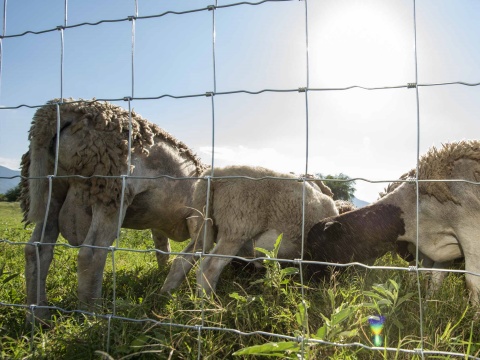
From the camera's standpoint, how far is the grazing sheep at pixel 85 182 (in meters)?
3.30

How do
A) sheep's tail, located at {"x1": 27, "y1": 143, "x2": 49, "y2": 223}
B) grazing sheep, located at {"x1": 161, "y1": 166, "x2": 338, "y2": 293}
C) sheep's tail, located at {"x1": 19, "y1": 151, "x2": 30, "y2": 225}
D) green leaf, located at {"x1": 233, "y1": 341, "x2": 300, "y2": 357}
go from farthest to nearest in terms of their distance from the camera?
sheep's tail, located at {"x1": 19, "y1": 151, "x2": 30, "y2": 225}, grazing sheep, located at {"x1": 161, "y1": 166, "x2": 338, "y2": 293}, sheep's tail, located at {"x1": 27, "y1": 143, "x2": 49, "y2": 223}, green leaf, located at {"x1": 233, "y1": 341, "x2": 300, "y2": 357}

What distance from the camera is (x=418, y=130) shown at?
188 cm

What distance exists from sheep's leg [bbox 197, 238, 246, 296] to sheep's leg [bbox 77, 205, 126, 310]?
0.76 meters

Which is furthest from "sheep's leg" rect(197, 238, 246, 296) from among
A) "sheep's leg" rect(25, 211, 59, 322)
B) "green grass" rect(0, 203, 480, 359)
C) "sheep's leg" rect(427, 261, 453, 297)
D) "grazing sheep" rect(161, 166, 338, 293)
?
"sheep's leg" rect(427, 261, 453, 297)

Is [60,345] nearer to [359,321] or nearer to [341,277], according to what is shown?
[359,321]

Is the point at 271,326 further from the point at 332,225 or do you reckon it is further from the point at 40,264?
the point at 40,264

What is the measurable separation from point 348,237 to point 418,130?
1501mm

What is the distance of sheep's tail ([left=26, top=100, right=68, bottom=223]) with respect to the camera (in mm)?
3234

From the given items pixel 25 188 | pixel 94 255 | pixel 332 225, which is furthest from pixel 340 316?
pixel 25 188

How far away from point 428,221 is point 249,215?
135 cm

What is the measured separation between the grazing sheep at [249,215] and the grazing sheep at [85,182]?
0.55 meters

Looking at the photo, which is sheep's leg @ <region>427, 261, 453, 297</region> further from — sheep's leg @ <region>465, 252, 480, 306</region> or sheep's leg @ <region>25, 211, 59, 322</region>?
sheep's leg @ <region>25, 211, 59, 322</region>

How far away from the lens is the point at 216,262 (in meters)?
3.37

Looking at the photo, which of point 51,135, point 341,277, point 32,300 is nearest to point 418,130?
point 341,277
